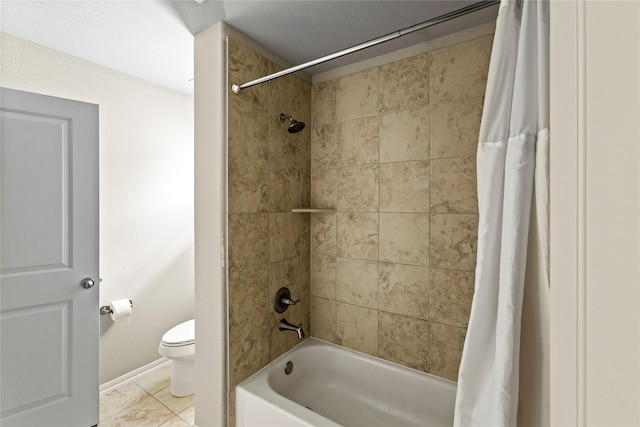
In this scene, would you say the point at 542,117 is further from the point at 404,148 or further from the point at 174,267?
the point at 174,267

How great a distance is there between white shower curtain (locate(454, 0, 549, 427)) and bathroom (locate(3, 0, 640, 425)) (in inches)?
27.6

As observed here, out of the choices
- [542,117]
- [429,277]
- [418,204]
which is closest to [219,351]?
[429,277]

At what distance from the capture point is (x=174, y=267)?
8.06 feet

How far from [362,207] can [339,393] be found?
3.81ft

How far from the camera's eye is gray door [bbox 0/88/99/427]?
144 cm

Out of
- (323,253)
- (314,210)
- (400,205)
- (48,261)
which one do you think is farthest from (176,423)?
(400,205)

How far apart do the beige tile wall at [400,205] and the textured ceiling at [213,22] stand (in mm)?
234

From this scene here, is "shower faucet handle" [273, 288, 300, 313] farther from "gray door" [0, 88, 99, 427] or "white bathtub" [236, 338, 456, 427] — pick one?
"gray door" [0, 88, 99, 427]

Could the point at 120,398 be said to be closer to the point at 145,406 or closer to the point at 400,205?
the point at 145,406

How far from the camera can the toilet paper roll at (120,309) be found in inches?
76.5

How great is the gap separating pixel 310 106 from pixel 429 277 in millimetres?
1365

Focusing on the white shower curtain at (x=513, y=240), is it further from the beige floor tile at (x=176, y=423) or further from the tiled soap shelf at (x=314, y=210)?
the beige floor tile at (x=176, y=423)

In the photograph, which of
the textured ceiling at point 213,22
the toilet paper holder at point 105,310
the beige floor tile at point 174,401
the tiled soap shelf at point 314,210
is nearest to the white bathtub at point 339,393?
the beige floor tile at point 174,401

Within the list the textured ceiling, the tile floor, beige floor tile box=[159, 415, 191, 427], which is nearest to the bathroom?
the textured ceiling
